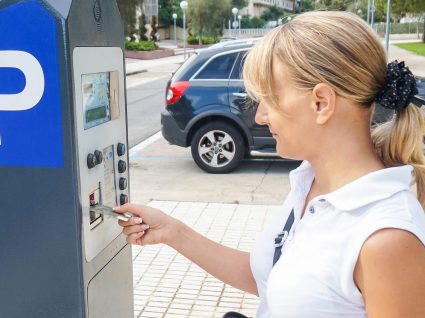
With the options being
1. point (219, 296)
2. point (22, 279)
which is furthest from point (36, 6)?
point (219, 296)

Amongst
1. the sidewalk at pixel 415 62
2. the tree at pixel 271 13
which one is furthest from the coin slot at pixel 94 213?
the tree at pixel 271 13

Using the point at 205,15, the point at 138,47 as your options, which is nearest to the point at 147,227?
the point at 138,47

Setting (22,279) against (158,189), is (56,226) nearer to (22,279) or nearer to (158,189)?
(22,279)

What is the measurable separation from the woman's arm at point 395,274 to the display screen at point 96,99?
99 centimetres

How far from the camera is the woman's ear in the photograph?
139 centimetres

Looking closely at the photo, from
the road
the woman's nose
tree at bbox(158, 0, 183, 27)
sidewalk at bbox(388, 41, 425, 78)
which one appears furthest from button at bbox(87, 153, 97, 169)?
tree at bbox(158, 0, 183, 27)

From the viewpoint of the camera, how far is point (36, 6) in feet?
5.51

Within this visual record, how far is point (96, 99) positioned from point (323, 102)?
82cm

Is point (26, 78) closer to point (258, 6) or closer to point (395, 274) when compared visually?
point (395, 274)

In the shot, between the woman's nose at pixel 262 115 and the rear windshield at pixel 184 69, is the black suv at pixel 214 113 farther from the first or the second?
the woman's nose at pixel 262 115

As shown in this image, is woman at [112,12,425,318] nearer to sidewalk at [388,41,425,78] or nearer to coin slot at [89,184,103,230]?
coin slot at [89,184,103,230]

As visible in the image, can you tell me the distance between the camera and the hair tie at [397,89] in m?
1.46

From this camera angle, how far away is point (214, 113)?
6.90 meters

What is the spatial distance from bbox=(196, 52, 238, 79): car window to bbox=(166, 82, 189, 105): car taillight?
209 millimetres
